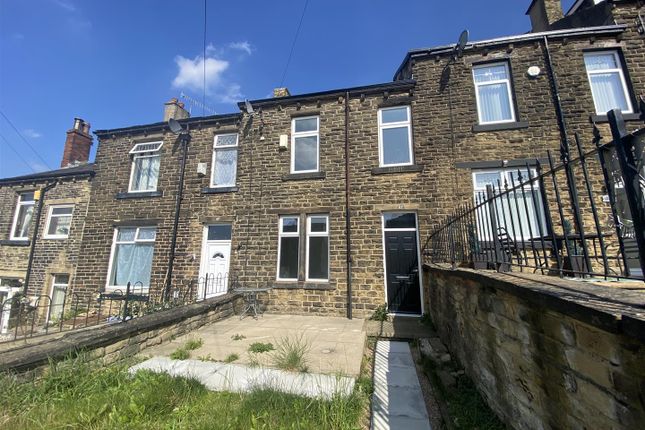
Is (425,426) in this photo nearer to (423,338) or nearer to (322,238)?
(423,338)

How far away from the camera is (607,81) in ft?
25.8

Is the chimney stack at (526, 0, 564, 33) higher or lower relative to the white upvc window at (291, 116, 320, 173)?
higher

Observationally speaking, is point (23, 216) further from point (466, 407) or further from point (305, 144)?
point (466, 407)

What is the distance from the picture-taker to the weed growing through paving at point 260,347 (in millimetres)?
4678

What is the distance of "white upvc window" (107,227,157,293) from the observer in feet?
32.1

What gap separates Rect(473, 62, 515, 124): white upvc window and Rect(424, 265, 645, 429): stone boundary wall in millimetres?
6489

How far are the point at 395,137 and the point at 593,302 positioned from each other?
766 centimetres

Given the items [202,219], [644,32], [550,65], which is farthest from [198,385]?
[644,32]

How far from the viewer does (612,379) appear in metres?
1.60

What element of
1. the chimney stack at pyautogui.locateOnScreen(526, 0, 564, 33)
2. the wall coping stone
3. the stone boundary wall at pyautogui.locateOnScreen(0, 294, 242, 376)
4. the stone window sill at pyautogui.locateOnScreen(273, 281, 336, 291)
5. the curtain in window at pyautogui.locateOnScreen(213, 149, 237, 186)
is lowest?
the stone boundary wall at pyautogui.locateOnScreen(0, 294, 242, 376)

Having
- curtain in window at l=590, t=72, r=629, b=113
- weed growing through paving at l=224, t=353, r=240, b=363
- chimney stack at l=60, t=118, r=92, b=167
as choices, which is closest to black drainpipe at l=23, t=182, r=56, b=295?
chimney stack at l=60, t=118, r=92, b=167

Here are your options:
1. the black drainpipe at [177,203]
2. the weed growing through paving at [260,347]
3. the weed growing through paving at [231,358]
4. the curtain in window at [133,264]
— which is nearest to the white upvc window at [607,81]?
the weed growing through paving at [260,347]

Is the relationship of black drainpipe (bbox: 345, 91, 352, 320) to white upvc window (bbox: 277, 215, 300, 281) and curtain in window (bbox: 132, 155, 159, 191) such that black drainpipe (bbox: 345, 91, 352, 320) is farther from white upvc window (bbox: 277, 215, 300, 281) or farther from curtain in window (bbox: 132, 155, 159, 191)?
curtain in window (bbox: 132, 155, 159, 191)

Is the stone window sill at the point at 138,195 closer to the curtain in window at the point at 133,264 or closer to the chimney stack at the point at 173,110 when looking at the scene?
the curtain in window at the point at 133,264
